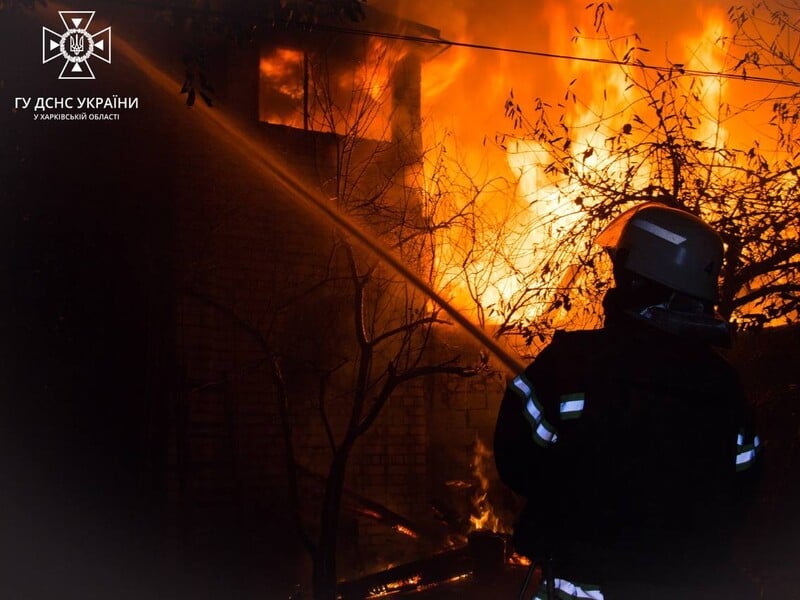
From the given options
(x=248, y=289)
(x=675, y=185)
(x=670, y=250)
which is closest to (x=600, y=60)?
(x=675, y=185)

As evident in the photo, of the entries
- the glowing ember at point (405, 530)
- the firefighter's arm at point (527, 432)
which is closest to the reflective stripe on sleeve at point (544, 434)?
the firefighter's arm at point (527, 432)

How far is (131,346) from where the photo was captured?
29.3 ft

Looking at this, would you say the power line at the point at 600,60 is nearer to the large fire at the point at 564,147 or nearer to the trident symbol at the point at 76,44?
the large fire at the point at 564,147

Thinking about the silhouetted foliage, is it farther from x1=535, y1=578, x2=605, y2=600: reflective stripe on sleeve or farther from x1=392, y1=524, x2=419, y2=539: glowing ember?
x1=535, y1=578, x2=605, y2=600: reflective stripe on sleeve

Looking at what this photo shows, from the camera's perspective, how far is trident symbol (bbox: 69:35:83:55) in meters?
8.84

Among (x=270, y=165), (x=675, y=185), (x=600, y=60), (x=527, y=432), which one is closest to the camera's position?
(x=527, y=432)

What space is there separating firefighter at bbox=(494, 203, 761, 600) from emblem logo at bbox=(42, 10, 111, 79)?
7526 millimetres

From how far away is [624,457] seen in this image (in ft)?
8.07

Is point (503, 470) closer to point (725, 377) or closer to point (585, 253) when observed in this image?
point (725, 377)

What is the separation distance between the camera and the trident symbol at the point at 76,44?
8844 mm

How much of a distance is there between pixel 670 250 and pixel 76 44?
298 inches

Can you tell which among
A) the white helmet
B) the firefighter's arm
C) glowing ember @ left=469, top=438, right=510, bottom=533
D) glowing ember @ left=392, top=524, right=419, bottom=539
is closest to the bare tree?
glowing ember @ left=392, top=524, right=419, bottom=539

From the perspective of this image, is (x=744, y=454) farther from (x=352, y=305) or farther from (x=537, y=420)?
(x=352, y=305)

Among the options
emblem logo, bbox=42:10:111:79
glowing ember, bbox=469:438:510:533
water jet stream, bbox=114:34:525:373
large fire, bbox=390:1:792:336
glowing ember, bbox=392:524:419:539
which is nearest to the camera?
large fire, bbox=390:1:792:336
